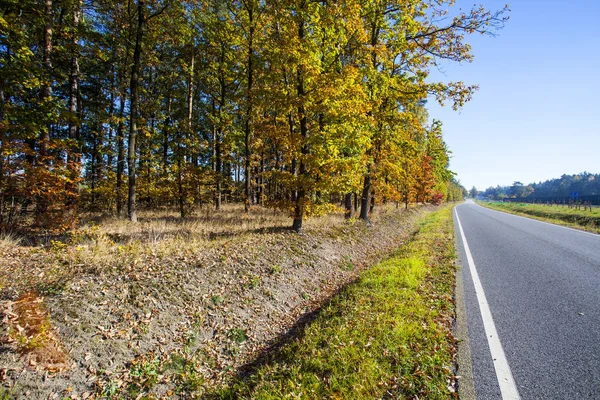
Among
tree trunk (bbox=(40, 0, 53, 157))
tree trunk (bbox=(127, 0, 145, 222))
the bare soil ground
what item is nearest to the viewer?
the bare soil ground

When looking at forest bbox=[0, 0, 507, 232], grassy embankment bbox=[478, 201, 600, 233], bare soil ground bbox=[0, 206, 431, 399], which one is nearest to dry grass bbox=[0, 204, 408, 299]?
bare soil ground bbox=[0, 206, 431, 399]

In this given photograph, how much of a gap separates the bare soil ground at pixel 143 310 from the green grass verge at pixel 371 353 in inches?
38.3

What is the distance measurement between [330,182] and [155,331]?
6273 mm

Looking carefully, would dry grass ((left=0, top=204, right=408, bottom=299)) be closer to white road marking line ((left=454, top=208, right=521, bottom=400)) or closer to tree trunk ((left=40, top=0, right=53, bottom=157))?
tree trunk ((left=40, top=0, right=53, bottom=157))

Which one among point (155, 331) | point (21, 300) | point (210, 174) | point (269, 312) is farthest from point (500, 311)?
point (210, 174)

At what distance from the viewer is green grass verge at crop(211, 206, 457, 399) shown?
3098mm

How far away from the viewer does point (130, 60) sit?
1552 cm

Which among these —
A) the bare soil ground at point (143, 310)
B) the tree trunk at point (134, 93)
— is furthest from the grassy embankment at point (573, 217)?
the tree trunk at point (134, 93)

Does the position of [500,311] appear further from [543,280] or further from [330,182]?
[330,182]

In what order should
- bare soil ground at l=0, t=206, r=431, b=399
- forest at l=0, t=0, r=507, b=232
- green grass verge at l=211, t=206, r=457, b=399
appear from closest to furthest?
green grass verge at l=211, t=206, r=457, b=399 → bare soil ground at l=0, t=206, r=431, b=399 → forest at l=0, t=0, r=507, b=232

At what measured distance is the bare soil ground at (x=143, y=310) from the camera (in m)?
3.42

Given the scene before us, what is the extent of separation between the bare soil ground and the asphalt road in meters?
3.51

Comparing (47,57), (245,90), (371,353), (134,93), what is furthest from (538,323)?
(47,57)

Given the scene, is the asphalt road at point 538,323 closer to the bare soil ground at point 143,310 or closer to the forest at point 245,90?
the bare soil ground at point 143,310
